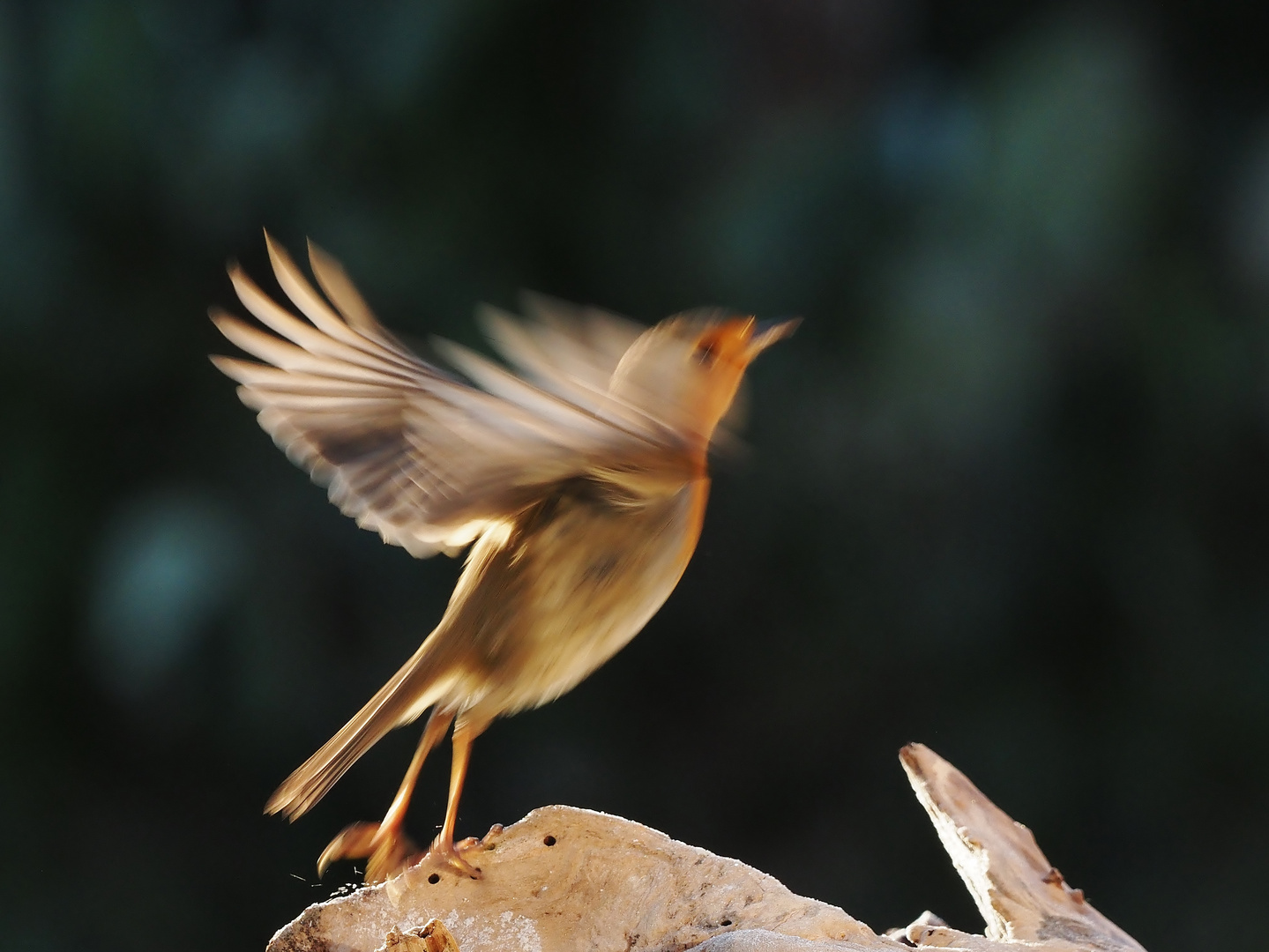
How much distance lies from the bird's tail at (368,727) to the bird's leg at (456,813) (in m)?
0.05

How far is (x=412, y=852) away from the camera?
160cm

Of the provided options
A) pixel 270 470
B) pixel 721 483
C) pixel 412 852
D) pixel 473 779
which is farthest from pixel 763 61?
pixel 412 852

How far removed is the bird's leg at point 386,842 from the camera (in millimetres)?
1591

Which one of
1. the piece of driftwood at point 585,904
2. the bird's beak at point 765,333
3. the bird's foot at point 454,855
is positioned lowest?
the piece of driftwood at point 585,904

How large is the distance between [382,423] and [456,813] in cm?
48

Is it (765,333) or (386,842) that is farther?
(765,333)

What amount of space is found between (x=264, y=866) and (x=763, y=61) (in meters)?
2.72

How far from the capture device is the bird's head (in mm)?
1747

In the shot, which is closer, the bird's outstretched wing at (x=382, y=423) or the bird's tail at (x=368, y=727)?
the bird's outstretched wing at (x=382, y=423)

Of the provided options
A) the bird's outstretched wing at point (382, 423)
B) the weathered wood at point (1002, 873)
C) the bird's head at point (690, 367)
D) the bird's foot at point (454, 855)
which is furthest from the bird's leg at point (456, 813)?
the weathered wood at point (1002, 873)

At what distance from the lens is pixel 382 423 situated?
59.9 inches

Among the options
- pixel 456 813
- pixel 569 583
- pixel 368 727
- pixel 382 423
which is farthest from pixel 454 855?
pixel 382 423

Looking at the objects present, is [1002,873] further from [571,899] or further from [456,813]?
[456,813]

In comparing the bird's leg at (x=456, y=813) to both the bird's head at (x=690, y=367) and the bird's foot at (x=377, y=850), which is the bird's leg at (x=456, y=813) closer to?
the bird's foot at (x=377, y=850)
